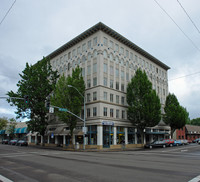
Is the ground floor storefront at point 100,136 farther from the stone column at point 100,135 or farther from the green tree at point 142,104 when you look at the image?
the green tree at point 142,104

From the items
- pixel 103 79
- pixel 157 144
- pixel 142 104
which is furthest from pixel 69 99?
pixel 157 144

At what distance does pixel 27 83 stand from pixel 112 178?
36.3m

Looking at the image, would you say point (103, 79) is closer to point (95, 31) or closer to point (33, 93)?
point (95, 31)

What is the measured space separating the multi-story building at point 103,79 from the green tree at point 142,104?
2.45 metres

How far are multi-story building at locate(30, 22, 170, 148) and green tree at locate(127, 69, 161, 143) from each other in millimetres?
2451

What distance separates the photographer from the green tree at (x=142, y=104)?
37344mm

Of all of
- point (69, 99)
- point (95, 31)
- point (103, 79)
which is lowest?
point (69, 99)

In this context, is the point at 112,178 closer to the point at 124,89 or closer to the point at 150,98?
the point at 150,98

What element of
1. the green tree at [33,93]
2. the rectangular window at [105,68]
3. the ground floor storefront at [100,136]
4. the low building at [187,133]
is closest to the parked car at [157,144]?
the ground floor storefront at [100,136]

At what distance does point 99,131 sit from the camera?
34.4 m

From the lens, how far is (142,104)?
3750 cm

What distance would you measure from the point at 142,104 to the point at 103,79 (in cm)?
894

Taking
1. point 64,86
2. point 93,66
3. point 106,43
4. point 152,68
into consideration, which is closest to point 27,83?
point 64,86

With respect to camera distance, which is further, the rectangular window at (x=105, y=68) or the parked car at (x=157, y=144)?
the rectangular window at (x=105, y=68)
